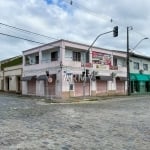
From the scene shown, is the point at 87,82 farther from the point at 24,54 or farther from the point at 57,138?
the point at 57,138

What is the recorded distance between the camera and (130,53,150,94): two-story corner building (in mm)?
46500

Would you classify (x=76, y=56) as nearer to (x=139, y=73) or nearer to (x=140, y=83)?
(x=139, y=73)

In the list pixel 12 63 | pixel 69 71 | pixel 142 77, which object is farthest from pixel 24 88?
pixel 142 77

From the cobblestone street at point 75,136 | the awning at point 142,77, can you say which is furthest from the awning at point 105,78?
the cobblestone street at point 75,136

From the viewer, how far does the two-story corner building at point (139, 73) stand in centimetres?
4650

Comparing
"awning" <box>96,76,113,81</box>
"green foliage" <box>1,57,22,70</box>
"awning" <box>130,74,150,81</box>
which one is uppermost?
"green foliage" <box>1,57,22,70</box>

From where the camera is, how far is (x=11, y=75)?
47188mm

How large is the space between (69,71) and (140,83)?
762 inches

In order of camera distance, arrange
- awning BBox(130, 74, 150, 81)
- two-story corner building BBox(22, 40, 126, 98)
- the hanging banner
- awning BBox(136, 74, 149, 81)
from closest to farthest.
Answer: two-story corner building BBox(22, 40, 126, 98) → the hanging banner → awning BBox(130, 74, 150, 81) → awning BBox(136, 74, 149, 81)

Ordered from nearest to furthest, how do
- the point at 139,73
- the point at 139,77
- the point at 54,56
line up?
1. the point at 54,56
2. the point at 139,77
3. the point at 139,73

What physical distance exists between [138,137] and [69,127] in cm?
311

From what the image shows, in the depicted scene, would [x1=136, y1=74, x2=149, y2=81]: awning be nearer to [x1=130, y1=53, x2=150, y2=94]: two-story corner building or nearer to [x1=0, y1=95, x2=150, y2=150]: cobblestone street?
[x1=130, y1=53, x2=150, y2=94]: two-story corner building

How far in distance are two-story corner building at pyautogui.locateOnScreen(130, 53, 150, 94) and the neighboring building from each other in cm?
1893

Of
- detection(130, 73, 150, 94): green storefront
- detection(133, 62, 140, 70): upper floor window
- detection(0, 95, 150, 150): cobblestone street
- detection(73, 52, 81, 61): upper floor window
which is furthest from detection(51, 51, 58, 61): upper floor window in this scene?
detection(0, 95, 150, 150): cobblestone street
